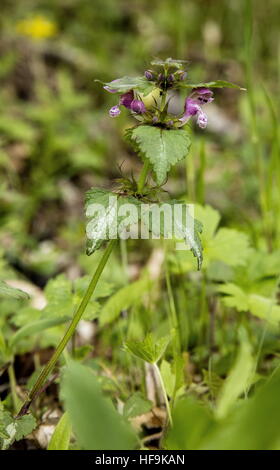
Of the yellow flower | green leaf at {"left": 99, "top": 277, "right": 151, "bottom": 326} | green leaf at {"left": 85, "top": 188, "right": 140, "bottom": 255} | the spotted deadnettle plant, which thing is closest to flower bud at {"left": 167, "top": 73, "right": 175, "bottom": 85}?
the spotted deadnettle plant

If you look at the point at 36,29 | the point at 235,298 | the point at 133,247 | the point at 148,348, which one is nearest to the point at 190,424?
the point at 148,348

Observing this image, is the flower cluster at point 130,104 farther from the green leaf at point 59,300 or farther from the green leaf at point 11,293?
the green leaf at point 59,300

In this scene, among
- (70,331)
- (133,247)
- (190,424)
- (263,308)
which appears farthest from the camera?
(133,247)

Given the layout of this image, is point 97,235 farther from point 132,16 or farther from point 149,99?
point 132,16

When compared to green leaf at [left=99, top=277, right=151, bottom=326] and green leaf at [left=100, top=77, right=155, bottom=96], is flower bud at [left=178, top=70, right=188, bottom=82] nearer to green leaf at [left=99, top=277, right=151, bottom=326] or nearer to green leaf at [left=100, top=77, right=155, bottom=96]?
Result: green leaf at [left=100, top=77, right=155, bottom=96]

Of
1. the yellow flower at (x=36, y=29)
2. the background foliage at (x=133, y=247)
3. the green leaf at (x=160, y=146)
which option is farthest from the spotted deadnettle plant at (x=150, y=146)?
the yellow flower at (x=36, y=29)

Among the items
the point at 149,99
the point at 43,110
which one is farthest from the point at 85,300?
the point at 43,110

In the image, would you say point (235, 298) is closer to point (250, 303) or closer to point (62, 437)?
point (250, 303)
